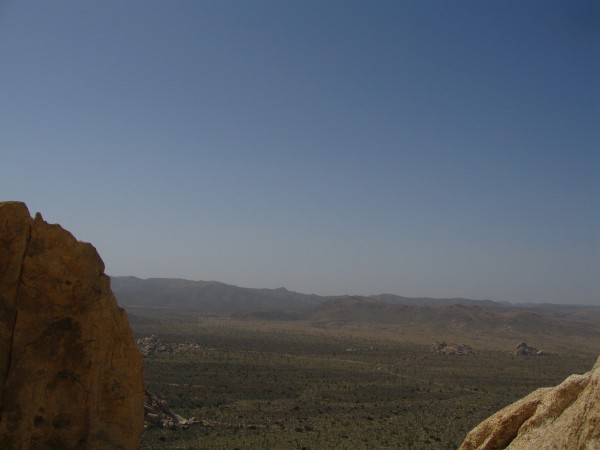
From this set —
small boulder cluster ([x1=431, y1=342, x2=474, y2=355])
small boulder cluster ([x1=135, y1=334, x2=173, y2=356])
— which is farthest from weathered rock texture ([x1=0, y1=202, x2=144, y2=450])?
small boulder cluster ([x1=431, y1=342, x2=474, y2=355])

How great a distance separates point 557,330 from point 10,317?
183163mm

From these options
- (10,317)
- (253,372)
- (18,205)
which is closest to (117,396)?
(10,317)

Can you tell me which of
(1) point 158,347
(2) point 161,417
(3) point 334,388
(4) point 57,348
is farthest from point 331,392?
(4) point 57,348

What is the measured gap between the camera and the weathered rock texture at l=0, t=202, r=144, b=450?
10.4m

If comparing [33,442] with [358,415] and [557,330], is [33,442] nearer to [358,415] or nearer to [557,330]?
[358,415]

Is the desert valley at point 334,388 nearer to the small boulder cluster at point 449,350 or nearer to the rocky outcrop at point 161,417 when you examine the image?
the small boulder cluster at point 449,350

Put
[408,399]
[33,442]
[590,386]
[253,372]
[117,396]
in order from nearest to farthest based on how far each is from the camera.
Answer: [590,386], [33,442], [117,396], [408,399], [253,372]

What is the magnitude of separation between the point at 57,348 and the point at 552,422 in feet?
32.4

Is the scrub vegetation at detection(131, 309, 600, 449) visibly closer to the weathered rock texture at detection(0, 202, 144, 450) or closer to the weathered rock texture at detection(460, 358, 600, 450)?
the weathered rock texture at detection(0, 202, 144, 450)

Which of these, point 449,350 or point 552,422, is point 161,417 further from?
point 449,350

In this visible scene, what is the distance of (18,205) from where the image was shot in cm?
1095

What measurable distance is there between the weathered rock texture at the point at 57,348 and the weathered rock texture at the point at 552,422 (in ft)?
26.2

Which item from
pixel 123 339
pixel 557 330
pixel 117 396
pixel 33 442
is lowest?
pixel 557 330

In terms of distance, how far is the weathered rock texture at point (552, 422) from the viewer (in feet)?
24.7
